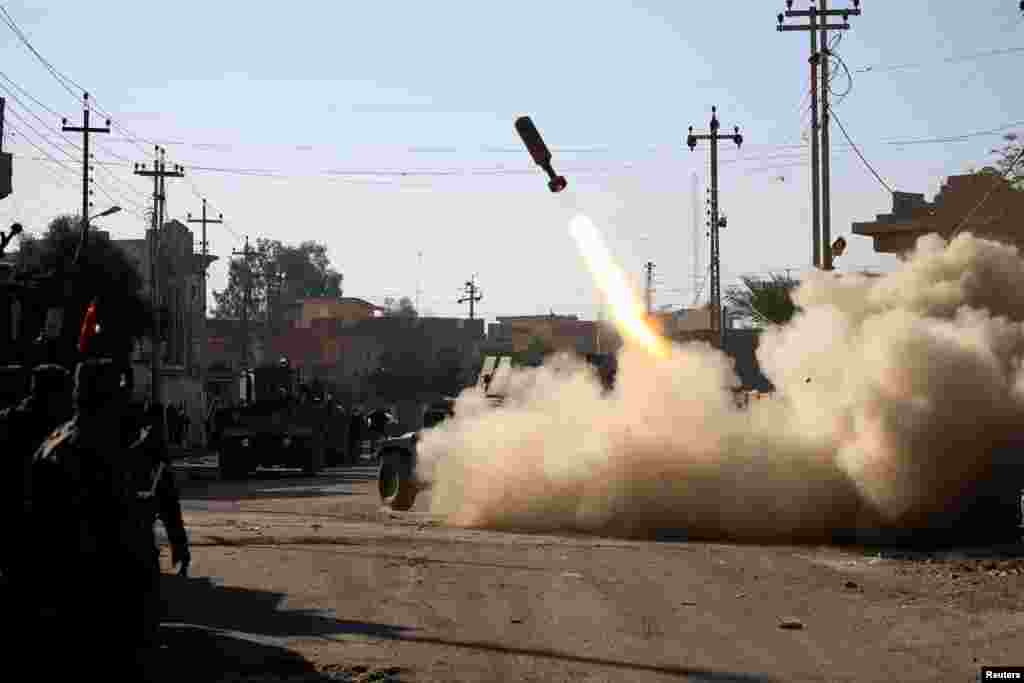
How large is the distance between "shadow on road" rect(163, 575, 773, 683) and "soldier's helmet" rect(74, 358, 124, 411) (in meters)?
2.77

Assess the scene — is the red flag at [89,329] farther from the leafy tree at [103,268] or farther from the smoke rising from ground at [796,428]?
the leafy tree at [103,268]

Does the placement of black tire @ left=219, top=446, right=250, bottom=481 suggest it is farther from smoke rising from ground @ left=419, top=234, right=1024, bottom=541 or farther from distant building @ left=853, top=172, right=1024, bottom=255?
distant building @ left=853, top=172, right=1024, bottom=255

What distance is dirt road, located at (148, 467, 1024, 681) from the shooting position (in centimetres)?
984

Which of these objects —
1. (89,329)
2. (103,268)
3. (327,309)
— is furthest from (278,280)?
(89,329)

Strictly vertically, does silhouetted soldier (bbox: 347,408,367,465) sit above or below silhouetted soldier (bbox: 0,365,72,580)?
below

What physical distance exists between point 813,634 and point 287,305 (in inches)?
4496

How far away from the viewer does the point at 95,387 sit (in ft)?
23.4

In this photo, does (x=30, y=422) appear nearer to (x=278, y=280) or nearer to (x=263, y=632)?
(x=263, y=632)

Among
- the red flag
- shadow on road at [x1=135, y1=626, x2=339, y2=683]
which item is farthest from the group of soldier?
the red flag

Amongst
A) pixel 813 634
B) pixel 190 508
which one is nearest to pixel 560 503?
pixel 190 508

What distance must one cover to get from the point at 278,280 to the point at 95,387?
4652 inches

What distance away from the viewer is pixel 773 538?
757 inches

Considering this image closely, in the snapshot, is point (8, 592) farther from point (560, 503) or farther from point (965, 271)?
point (965, 271)

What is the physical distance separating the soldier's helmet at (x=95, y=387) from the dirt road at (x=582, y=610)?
2.96 meters
